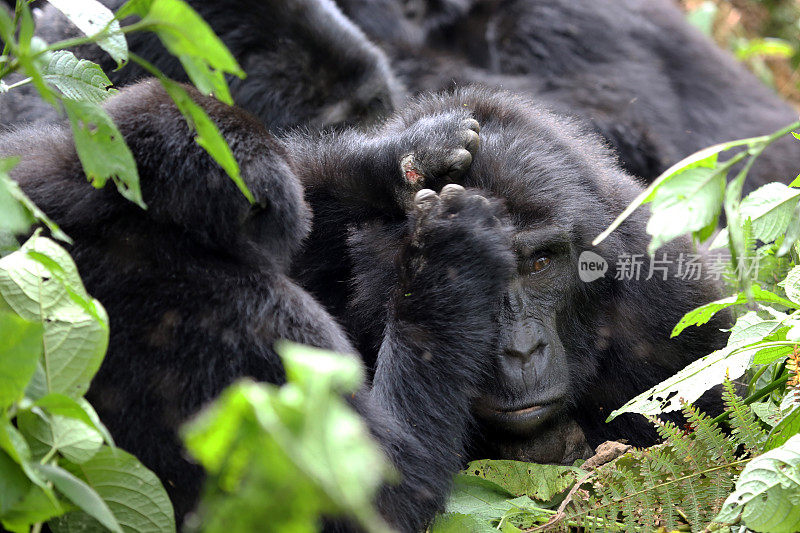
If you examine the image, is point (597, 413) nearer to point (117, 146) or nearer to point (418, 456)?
point (418, 456)

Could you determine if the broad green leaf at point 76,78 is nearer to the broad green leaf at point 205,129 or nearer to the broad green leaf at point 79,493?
the broad green leaf at point 205,129

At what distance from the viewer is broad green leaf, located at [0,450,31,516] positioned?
4.76ft

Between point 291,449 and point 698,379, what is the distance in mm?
1578

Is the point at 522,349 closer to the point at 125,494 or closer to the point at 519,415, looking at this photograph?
the point at 519,415

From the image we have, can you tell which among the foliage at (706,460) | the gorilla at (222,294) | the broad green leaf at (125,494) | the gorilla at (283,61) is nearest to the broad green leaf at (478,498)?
the foliage at (706,460)

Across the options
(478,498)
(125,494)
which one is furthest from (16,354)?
(478,498)

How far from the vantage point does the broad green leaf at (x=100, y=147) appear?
164cm

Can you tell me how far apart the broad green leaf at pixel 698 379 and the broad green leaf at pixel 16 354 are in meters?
1.32

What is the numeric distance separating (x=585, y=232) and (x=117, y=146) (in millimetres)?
1385

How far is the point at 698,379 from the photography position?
229 centimetres

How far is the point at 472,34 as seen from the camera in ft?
17.2

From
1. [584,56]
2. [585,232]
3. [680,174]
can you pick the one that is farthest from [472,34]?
[680,174]

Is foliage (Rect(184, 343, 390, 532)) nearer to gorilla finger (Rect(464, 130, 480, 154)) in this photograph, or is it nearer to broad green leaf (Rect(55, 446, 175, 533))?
broad green leaf (Rect(55, 446, 175, 533))

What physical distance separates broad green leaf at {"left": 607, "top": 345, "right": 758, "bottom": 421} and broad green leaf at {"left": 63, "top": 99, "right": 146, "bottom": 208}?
124 centimetres
